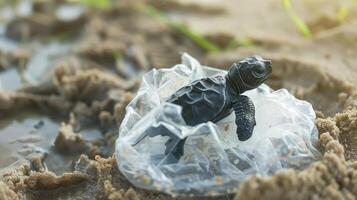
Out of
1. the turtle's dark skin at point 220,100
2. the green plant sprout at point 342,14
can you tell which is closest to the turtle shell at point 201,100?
the turtle's dark skin at point 220,100

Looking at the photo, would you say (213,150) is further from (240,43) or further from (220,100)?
(240,43)

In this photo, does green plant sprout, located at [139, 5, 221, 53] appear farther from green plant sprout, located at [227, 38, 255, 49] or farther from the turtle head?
the turtle head

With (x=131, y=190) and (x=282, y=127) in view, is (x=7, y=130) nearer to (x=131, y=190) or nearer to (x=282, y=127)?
(x=131, y=190)

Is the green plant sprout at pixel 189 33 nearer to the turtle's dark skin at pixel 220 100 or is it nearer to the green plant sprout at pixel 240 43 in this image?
the green plant sprout at pixel 240 43

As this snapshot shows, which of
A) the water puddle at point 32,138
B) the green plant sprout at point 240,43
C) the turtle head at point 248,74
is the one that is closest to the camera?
the turtle head at point 248,74

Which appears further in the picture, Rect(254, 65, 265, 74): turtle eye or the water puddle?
the water puddle

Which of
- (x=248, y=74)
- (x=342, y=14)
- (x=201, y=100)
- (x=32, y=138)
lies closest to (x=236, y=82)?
(x=248, y=74)

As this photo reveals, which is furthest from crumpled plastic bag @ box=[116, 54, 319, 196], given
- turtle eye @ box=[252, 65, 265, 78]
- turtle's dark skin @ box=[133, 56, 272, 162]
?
turtle eye @ box=[252, 65, 265, 78]
